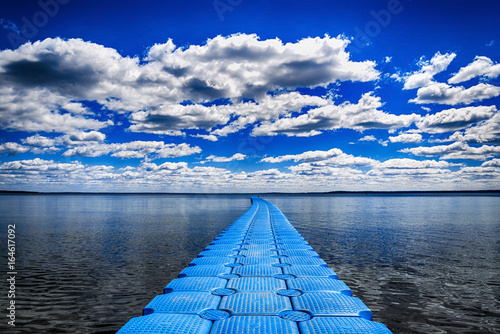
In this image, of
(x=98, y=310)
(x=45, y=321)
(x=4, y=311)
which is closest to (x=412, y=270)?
(x=98, y=310)

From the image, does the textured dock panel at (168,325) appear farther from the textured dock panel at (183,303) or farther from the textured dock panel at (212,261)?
the textured dock panel at (212,261)

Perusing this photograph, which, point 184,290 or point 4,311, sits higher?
point 184,290

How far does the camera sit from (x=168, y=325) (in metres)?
5.26

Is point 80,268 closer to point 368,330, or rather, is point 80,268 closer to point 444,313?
point 368,330

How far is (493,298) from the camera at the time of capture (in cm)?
960

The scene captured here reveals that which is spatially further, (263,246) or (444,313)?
(263,246)

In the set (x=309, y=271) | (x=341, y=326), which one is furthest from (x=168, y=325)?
(x=309, y=271)

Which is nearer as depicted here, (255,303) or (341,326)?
(341,326)

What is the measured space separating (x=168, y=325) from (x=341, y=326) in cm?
277

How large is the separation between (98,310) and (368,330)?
22.5 ft

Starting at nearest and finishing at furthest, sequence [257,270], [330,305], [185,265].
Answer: [330,305] < [257,270] < [185,265]

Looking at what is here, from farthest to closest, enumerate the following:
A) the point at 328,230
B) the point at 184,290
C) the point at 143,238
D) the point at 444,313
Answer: the point at 328,230, the point at 143,238, the point at 444,313, the point at 184,290

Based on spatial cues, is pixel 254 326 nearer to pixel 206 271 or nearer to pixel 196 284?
pixel 196 284

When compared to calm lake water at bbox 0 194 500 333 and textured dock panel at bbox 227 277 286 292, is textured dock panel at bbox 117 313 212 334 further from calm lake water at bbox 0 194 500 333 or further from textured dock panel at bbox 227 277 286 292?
calm lake water at bbox 0 194 500 333
